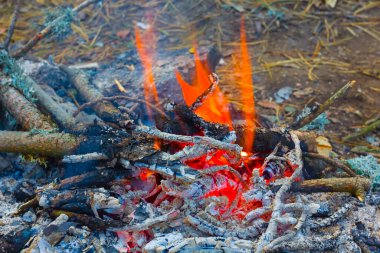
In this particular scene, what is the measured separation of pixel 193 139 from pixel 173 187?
25 cm

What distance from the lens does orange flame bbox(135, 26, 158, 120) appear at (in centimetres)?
342

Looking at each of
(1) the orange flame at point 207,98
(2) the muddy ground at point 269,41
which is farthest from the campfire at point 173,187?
(2) the muddy ground at point 269,41

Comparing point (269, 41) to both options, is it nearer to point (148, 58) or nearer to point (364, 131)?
point (148, 58)

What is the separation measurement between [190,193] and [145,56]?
2276 mm

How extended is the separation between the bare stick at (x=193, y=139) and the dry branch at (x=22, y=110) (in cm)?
58

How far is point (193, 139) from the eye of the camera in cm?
219

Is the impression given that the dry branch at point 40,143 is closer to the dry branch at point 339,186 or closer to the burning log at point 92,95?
the burning log at point 92,95

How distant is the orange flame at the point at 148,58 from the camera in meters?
3.42

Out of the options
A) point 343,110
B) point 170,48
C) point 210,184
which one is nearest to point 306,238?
point 210,184

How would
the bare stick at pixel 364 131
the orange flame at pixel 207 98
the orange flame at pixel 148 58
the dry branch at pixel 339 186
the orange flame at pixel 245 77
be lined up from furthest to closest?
1. the orange flame at pixel 245 77
2. the bare stick at pixel 364 131
3. the orange flame at pixel 148 58
4. the orange flame at pixel 207 98
5. the dry branch at pixel 339 186

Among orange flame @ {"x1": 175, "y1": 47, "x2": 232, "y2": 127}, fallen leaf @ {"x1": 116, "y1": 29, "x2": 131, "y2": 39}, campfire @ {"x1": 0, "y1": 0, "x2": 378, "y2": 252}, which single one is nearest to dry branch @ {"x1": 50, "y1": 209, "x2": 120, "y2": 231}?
campfire @ {"x1": 0, "y1": 0, "x2": 378, "y2": 252}

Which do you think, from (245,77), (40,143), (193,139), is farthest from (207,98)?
(245,77)

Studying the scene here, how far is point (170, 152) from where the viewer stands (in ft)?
7.79

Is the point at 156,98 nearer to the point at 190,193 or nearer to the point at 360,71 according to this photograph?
the point at 190,193
